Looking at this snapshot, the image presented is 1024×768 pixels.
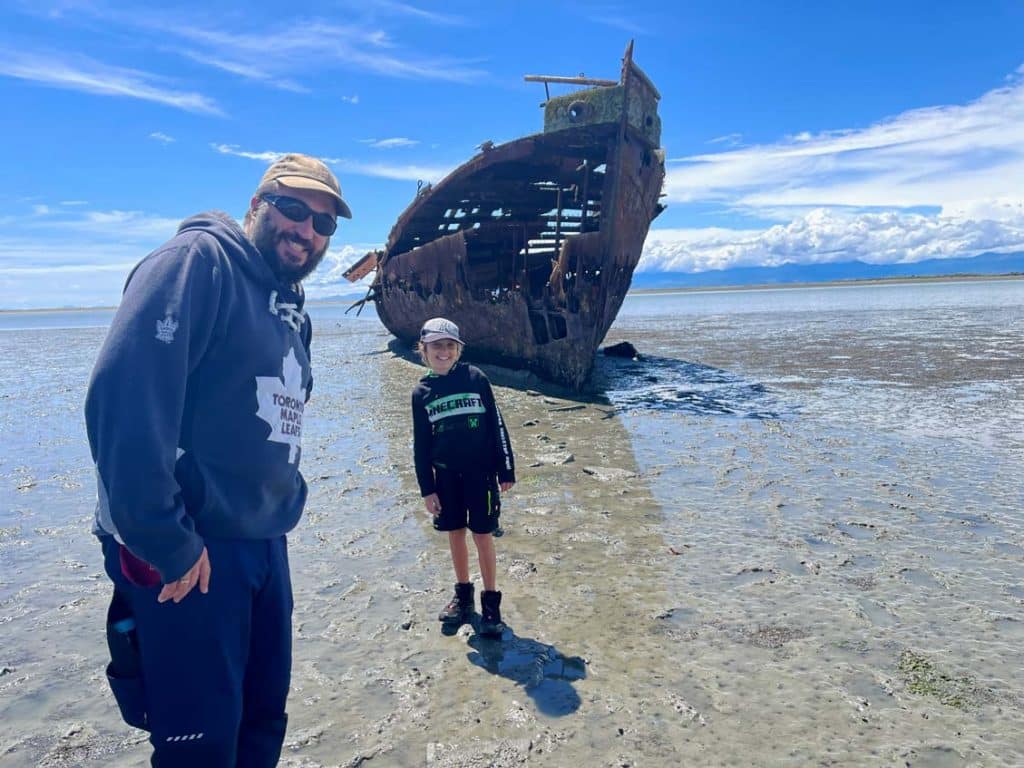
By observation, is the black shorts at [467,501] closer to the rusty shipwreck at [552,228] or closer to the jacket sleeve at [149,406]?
the jacket sleeve at [149,406]

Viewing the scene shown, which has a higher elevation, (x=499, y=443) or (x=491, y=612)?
(x=499, y=443)

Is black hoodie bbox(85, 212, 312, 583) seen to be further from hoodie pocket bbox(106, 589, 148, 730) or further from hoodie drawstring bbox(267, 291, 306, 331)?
hoodie pocket bbox(106, 589, 148, 730)

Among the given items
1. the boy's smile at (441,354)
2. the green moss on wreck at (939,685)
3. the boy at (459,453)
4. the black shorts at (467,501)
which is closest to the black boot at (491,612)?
the boy at (459,453)

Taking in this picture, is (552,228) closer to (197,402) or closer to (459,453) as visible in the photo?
(459,453)

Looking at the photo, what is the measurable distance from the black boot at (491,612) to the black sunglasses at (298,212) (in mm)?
2212

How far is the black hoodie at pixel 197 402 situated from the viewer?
1343 mm

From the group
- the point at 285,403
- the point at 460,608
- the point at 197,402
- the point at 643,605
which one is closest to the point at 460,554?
the point at 460,608

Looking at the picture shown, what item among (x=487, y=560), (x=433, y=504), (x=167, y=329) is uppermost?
(x=167, y=329)

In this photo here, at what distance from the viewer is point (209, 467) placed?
157 centimetres

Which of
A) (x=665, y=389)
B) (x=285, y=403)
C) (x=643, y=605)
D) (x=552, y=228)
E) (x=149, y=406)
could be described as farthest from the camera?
(x=552, y=228)

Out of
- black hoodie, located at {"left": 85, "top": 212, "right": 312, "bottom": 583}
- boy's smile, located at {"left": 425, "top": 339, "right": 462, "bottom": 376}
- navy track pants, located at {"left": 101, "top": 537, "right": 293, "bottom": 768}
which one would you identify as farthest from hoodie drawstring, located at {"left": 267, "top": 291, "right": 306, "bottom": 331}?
boy's smile, located at {"left": 425, "top": 339, "right": 462, "bottom": 376}

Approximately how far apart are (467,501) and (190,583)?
6.79ft

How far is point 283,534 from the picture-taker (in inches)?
73.2

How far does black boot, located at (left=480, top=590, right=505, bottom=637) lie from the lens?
134 inches
